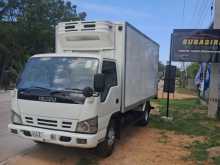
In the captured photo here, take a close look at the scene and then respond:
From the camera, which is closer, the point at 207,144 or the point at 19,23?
the point at 207,144

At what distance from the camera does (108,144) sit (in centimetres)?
739

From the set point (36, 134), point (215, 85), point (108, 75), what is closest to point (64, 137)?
point (36, 134)

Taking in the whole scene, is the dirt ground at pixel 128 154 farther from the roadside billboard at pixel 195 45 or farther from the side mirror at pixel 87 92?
the roadside billboard at pixel 195 45

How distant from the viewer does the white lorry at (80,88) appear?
253 inches

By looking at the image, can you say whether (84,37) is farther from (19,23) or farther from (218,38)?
(19,23)

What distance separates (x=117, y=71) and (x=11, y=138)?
11.6 ft

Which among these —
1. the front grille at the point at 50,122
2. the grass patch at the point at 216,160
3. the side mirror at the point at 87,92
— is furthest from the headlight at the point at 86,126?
the grass patch at the point at 216,160

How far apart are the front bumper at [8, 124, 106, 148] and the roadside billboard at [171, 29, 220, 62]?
31.4 feet

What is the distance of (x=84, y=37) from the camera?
7941 millimetres

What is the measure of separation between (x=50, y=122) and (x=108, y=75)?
5.58ft

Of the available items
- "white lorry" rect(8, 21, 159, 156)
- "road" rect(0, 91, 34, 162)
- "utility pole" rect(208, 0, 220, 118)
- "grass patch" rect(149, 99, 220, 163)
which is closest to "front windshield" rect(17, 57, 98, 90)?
"white lorry" rect(8, 21, 159, 156)

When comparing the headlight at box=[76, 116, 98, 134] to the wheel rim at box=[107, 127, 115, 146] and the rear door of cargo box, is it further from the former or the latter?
the rear door of cargo box

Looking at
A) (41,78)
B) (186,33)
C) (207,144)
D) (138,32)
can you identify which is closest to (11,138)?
(41,78)

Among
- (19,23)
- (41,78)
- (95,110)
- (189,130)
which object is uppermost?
(19,23)
